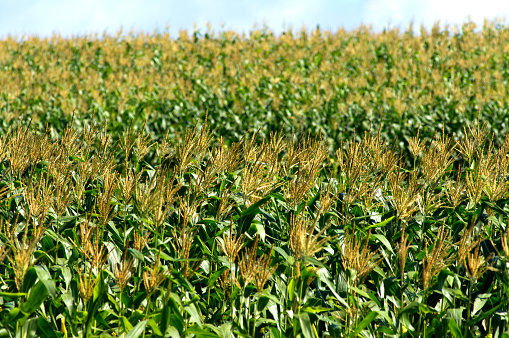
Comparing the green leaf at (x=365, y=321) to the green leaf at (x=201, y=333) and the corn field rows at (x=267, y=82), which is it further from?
the corn field rows at (x=267, y=82)

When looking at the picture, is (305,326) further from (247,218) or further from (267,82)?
(267,82)

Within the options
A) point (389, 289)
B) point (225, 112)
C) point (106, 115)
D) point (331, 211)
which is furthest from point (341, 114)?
point (389, 289)

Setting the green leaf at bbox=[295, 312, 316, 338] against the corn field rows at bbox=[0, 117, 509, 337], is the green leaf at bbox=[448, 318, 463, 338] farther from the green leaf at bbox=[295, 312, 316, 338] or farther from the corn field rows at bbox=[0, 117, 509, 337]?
the green leaf at bbox=[295, 312, 316, 338]

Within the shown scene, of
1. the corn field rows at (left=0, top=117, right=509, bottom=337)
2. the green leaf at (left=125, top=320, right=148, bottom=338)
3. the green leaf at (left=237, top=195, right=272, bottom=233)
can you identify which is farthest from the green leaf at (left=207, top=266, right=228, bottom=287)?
the green leaf at (left=125, top=320, right=148, bottom=338)

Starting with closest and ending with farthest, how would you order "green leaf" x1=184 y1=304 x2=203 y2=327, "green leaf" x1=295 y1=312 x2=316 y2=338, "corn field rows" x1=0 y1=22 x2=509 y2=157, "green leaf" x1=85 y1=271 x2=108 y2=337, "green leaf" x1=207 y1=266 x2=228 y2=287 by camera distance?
"green leaf" x1=85 y1=271 x2=108 y2=337, "green leaf" x1=295 y1=312 x2=316 y2=338, "green leaf" x1=184 y1=304 x2=203 y2=327, "green leaf" x1=207 y1=266 x2=228 y2=287, "corn field rows" x1=0 y1=22 x2=509 y2=157

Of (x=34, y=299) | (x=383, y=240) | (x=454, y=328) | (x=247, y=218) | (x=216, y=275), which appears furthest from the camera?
(x=247, y=218)

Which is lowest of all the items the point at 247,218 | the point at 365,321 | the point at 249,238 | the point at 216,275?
the point at 365,321

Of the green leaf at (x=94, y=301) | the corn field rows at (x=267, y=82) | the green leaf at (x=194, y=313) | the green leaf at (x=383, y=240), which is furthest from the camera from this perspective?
the corn field rows at (x=267, y=82)

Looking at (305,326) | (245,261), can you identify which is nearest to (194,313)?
(245,261)

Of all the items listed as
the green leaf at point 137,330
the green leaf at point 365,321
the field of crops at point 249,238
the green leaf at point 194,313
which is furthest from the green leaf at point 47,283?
the green leaf at point 365,321

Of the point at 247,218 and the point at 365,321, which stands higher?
the point at 247,218

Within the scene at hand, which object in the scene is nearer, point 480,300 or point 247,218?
point 480,300

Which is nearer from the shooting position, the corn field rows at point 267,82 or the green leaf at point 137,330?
the green leaf at point 137,330

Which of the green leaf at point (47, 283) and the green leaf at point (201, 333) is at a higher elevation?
the green leaf at point (47, 283)
